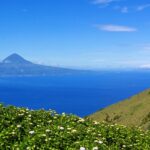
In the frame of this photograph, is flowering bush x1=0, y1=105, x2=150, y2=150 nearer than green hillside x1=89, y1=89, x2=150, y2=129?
Yes

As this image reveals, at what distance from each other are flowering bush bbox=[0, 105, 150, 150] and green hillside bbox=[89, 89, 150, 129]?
36.3m

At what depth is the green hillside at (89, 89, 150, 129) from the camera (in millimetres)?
62203

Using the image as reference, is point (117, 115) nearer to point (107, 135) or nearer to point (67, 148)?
point (107, 135)

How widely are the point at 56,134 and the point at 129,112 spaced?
51721 millimetres

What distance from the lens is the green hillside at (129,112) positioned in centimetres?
6220

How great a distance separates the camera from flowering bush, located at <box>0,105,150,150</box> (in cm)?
1722

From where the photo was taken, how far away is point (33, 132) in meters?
19.0

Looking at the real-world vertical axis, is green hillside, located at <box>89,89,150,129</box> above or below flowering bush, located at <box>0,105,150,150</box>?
above

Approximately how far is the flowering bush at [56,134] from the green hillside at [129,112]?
119 feet

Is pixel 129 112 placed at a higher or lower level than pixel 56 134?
higher

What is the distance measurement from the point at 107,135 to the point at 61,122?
2.63m

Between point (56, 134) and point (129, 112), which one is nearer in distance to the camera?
point (56, 134)

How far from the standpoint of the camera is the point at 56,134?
59.3 ft

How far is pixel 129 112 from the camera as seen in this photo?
68.9 m
